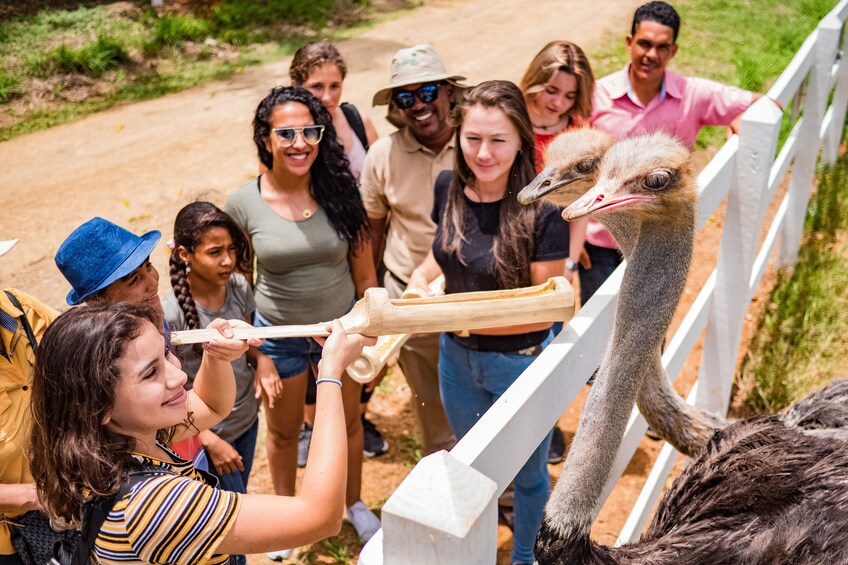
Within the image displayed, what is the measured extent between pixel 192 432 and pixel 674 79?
3.19m

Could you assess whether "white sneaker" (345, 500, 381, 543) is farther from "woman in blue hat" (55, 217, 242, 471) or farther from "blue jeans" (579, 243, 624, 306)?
"woman in blue hat" (55, 217, 242, 471)

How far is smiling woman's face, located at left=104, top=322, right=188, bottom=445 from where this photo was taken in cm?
176

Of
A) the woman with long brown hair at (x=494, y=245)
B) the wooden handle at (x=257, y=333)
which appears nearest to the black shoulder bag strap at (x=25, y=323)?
the wooden handle at (x=257, y=333)

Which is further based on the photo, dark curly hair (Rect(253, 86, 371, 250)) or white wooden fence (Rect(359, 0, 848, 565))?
dark curly hair (Rect(253, 86, 371, 250))

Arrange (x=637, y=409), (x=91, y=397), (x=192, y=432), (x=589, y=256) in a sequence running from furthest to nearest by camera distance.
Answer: (x=589, y=256) → (x=637, y=409) → (x=192, y=432) → (x=91, y=397)

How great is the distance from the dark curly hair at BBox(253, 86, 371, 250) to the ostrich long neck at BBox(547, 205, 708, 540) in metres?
1.70

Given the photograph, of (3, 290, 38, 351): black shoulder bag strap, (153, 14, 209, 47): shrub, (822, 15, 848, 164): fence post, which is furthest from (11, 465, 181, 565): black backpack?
(153, 14, 209, 47): shrub

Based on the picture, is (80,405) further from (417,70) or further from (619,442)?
(417,70)

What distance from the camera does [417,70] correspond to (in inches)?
146

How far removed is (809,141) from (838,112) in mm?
1785

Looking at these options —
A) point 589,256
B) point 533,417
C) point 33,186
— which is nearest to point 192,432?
point 533,417

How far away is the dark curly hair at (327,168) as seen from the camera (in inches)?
134

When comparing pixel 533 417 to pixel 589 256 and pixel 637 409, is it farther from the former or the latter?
pixel 589 256

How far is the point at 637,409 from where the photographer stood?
105 inches
